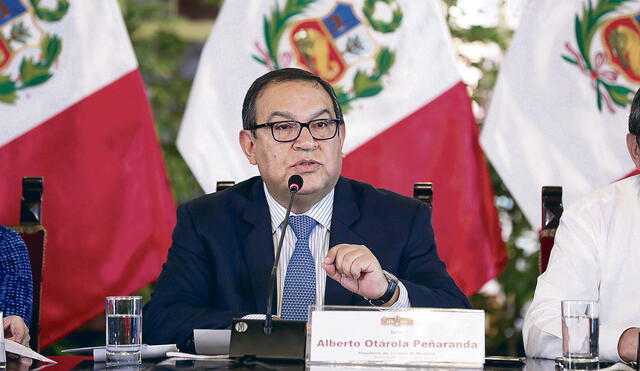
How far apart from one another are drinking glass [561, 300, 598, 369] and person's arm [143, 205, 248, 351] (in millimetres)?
756

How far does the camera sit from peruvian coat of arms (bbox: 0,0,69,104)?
343 cm

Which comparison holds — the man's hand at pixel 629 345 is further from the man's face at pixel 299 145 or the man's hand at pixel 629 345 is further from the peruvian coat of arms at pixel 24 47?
the peruvian coat of arms at pixel 24 47

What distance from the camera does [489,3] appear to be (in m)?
4.50

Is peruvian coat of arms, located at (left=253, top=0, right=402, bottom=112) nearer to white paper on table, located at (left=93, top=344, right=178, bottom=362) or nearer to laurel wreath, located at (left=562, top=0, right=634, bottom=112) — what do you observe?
laurel wreath, located at (left=562, top=0, right=634, bottom=112)

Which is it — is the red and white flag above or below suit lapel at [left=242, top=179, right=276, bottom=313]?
above

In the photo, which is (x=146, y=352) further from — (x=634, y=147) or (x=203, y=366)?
(x=634, y=147)

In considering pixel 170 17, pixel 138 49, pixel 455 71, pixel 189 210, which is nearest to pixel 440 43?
pixel 455 71

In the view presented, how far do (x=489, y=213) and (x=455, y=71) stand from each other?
22.7 inches

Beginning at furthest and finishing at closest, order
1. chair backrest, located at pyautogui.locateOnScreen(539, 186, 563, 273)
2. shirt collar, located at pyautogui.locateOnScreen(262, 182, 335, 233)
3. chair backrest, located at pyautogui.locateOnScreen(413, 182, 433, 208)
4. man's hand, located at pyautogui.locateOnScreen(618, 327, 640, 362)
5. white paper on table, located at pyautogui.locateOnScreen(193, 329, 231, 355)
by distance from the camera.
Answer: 1. chair backrest, located at pyautogui.locateOnScreen(413, 182, 433, 208)
2. chair backrest, located at pyautogui.locateOnScreen(539, 186, 563, 273)
3. shirt collar, located at pyautogui.locateOnScreen(262, 182, 335, 233)
4. white paper on table, located at pyautogui.locateOnScreen(193, 329, 231, 355)
5. man's hand, located at pyautogui.locateOnScreen(618, 327, 640, 362)

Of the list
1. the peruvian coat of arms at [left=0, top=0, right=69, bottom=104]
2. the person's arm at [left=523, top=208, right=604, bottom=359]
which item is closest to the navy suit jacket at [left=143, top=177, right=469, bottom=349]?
the person's arm at [left=523, top=208, right=604, bottom=359]

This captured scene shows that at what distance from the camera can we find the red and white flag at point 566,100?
10.9ft

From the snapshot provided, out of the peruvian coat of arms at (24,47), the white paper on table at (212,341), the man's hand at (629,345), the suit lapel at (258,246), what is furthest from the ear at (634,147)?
the peruvian coat of arms at (24,47)

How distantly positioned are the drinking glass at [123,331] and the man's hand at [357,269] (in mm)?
399

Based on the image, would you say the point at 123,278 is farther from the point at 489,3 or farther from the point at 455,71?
the point at 489,3
